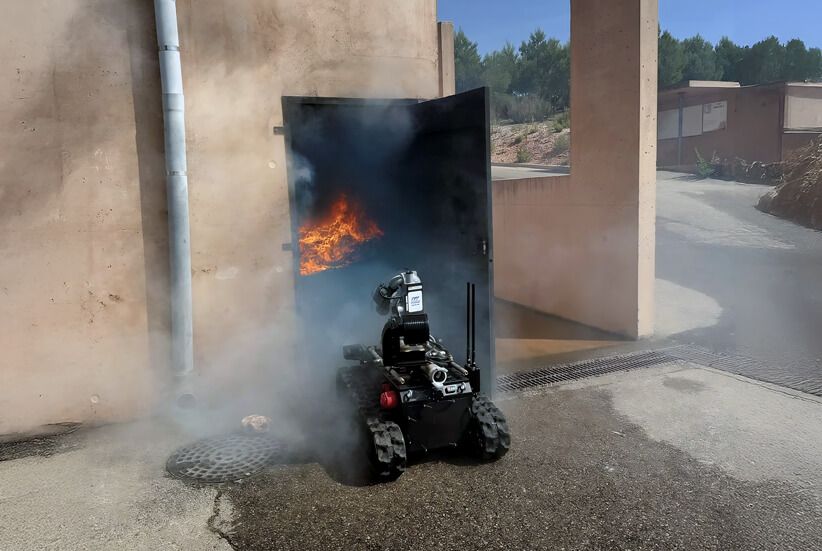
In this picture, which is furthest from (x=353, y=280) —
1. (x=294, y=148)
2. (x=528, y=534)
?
(x=528, y=534)

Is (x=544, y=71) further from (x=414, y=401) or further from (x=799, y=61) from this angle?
(x=414, y=401)

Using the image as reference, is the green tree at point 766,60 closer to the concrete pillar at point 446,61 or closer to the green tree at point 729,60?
the green tree at point 729,60

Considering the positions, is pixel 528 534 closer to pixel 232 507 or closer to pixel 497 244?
pixel 232 507

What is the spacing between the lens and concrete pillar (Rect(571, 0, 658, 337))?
736 centimetres

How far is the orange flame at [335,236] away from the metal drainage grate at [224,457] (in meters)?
1.93

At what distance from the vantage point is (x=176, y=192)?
203 inches

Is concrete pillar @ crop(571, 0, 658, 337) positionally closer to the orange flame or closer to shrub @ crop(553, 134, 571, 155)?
the orange flame

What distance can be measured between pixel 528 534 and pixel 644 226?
489 centimetres

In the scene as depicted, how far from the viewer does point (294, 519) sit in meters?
3.82

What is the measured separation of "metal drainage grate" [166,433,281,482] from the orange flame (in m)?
1.93

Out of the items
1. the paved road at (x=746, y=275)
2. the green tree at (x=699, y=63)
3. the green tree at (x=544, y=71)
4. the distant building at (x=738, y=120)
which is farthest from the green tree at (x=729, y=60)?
the paved road at (x=746, y=275)

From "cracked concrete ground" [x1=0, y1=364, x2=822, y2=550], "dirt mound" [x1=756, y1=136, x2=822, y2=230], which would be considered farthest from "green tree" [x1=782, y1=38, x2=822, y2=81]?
"cracked concrete ground" [x1=0, y1=364, x2=822, y2=550]

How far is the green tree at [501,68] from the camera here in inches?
1623

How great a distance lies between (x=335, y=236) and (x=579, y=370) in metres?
2.98
